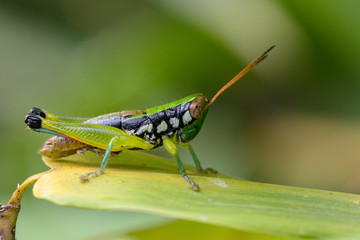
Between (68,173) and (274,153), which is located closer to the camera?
(68,173)

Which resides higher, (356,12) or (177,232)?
(356,12)

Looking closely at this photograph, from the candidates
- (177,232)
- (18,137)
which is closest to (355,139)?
(177,232)

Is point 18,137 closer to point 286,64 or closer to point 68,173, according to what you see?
point 68,173

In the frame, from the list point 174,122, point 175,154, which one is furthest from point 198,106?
point 175,154

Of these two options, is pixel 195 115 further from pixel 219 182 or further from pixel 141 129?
pixel 219 182

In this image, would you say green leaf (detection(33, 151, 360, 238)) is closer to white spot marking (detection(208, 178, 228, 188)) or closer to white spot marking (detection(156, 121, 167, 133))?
white spot marking (detection(208, 178, 228, 188))
